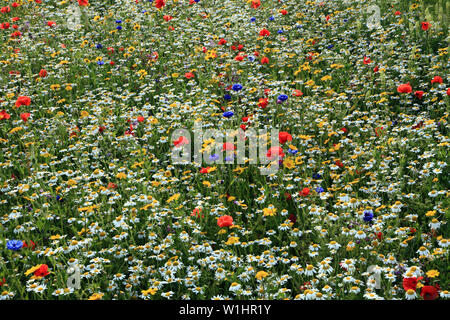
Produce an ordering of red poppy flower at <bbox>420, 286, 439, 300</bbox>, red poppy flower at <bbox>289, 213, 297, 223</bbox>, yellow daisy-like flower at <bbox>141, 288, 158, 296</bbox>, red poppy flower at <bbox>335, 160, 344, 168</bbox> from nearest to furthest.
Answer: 1. red poppy flower at <bbox>420, 286, 439, 300</bbox>
2. yellow daisy-like flower at <bbox>141, 288, 158, 296</bbox>
3. red poppy flower at <bbox>289, 213, 297, 223</bbox>
4. red poppy flower at <bbox>335, 160, 344, 168</bbox>

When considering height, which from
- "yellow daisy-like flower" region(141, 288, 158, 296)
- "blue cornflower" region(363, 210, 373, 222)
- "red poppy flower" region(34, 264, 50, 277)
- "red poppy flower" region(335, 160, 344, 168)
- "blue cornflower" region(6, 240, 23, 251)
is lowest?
"yellow daisy-like flower" region(141, 288, 158, 296)

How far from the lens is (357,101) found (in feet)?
17.3

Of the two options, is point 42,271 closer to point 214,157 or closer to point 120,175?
point 120,175

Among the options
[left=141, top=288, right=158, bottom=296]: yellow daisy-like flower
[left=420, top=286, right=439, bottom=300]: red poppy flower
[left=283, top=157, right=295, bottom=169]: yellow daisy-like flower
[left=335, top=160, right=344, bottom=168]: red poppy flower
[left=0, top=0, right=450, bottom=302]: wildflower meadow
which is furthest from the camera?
[left=335, top=160, right=344, bottom=168]: red poppy flower

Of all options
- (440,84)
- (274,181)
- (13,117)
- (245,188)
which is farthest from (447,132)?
(13,117)

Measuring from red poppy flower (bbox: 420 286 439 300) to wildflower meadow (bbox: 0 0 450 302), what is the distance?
0.04 ft

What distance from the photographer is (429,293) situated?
2.58 metres

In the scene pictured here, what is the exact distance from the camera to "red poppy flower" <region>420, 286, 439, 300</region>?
257 cm

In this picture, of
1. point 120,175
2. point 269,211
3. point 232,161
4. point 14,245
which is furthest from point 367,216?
point 14,245

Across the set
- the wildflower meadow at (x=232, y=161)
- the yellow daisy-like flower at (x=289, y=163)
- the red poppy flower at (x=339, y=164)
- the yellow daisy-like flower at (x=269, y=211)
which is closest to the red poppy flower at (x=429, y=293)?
the wildflower meadow at (x=232, y=161)

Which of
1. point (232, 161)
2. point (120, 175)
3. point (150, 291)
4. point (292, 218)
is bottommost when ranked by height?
point (150, 291)

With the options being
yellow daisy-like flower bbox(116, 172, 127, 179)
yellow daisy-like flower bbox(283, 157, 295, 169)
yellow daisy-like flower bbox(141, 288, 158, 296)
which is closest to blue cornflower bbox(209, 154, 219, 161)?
yellow daisy-like flower bbox(283, 157, 295, 169)

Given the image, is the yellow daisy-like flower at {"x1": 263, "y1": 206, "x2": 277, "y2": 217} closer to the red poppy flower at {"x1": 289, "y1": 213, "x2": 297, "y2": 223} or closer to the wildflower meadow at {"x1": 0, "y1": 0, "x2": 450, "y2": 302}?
the wildflower meadow at {"x1": 0, "y1": 0, "x2": 450, "y2": 302}

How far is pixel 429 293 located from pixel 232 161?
218cm
